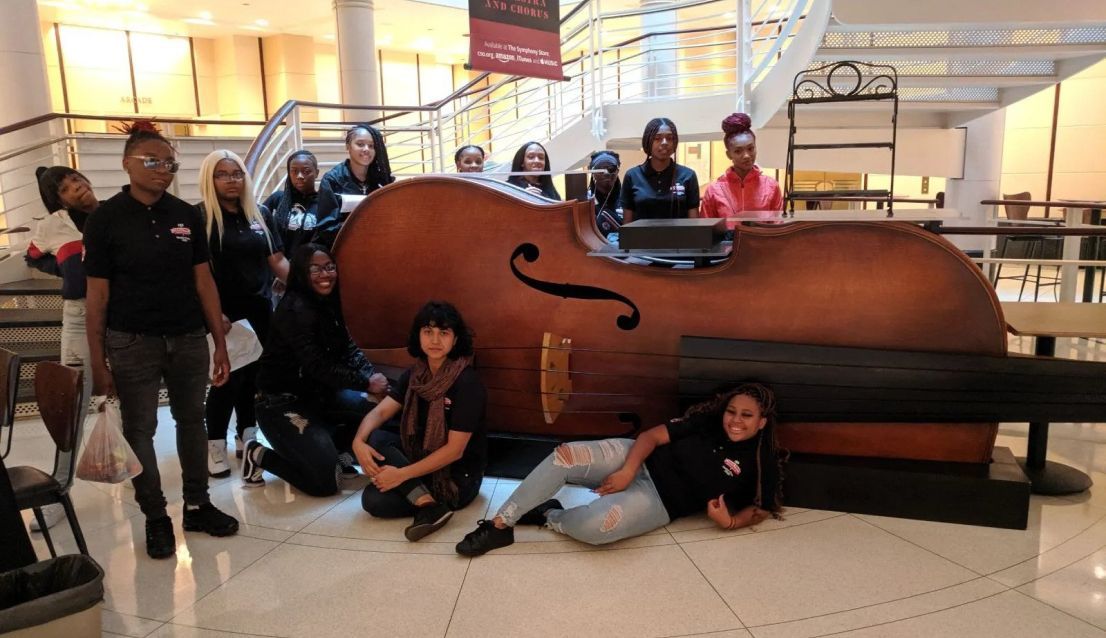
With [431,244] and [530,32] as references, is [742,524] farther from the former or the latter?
[530,32]

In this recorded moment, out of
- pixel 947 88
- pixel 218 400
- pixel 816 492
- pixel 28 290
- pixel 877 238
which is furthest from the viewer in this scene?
pixel 947 88

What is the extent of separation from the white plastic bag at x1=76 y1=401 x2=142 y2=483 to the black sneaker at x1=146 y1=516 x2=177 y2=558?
1.00 feet

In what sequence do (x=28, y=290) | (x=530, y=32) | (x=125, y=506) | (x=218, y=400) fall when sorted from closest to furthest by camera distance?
1. (x=125, y=506)
2. (x=218, y=400)
3. (x=530, y=32)
4. (x=28, y=290)

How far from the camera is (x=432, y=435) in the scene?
2514 millimetres

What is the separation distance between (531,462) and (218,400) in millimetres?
1381

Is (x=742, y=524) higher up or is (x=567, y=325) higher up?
(x=567, y=325)

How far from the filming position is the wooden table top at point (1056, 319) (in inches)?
92.6

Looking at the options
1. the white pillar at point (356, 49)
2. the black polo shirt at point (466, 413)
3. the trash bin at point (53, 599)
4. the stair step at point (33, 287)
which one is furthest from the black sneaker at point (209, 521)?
the white pillar at point (356, 49)

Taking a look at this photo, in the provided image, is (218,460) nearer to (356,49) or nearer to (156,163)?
(156,163)

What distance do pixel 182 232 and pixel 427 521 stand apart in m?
1.22

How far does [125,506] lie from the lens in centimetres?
274

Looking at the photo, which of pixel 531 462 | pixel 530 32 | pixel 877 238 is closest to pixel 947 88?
pixel 530 32

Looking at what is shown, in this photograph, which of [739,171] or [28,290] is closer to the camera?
[739,171]

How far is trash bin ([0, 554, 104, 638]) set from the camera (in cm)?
145
